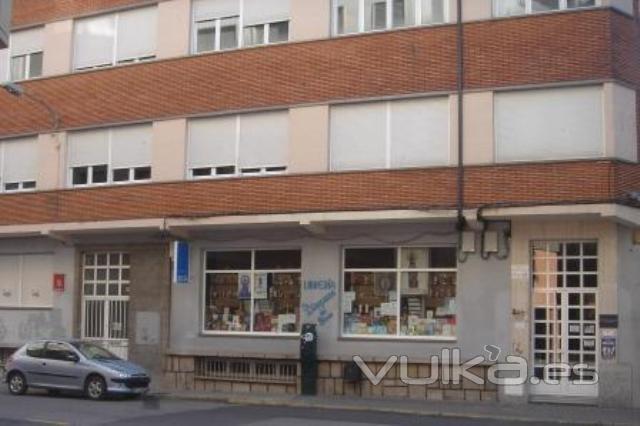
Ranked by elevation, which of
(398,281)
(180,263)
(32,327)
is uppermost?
(180,263)

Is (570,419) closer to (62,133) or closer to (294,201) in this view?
(294,201)

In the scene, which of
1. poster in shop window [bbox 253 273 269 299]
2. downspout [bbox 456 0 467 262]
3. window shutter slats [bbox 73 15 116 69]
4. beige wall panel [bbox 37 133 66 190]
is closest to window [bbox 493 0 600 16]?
downspout [bbox 456 0 467 262]

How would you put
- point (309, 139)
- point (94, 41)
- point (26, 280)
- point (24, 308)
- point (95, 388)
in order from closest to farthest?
1. point (95, 388)
2. point (309, 139)
3. point (94, 41)
4. point (24, 308)
5. point (26, 280)

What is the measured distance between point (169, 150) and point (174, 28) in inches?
126

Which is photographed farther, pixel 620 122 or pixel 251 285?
pixel 251 285

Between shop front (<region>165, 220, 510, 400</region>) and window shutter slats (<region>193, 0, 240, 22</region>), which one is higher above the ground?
window shutter slats (<region>193, 0, 240, 22</region>)

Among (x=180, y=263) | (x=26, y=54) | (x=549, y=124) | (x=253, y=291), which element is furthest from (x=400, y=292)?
(x=26, y=54)

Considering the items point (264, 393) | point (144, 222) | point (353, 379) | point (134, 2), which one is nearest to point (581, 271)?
point (353, 379)

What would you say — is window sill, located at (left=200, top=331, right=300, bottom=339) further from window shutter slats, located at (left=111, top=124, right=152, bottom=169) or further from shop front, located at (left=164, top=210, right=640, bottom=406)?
window shutter slats, located at (left=111, top=124, right=152, bottom=169)

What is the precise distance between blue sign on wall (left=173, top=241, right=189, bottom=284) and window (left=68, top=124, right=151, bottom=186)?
7.14ft

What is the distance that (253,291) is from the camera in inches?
893

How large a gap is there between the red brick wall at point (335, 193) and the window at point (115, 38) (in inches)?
144

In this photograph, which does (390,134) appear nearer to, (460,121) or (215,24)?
(460,121)

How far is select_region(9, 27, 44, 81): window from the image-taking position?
1047 inches
